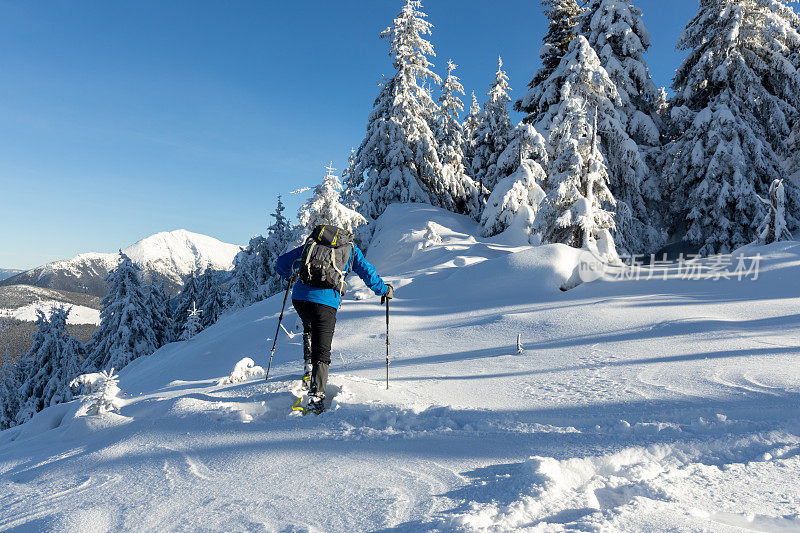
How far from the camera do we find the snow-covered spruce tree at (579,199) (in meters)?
12.9

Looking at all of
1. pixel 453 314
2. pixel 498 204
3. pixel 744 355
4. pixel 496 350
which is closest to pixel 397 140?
pixel 498 204

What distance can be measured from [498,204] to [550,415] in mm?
15618

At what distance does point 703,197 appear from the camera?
16.9m

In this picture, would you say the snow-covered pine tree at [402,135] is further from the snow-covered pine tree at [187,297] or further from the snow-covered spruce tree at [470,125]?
the snow-covered pine tree at [187,297]

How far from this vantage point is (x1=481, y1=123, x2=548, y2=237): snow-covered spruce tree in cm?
1817

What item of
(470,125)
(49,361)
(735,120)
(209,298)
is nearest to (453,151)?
(470,125)

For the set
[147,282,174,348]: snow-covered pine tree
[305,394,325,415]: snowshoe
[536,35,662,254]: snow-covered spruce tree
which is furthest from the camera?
[147,282,174,348]: snow-covered pine tree

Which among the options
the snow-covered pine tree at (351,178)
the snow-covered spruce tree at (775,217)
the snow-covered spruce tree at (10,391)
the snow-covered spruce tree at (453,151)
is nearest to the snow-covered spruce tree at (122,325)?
the snow-covered spruce tree at (10,391)

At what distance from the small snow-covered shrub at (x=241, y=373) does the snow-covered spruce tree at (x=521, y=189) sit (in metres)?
14.5

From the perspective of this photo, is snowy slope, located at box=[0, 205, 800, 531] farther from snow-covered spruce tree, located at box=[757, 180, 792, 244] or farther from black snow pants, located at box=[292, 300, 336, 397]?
snow-covered spruce tree, located at box=[757, 180, 792, 244]

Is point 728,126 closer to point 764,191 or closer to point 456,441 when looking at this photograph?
point 764,191

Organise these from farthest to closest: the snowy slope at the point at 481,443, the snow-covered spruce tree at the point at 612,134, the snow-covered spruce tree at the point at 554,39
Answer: the snow-covered spruce tree at the point at 554,39 < the snow-covered spruce tree at the point at 612,134 < the snowy slope at the point at 481,443

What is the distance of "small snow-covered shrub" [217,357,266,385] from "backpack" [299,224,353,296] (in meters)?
2.16

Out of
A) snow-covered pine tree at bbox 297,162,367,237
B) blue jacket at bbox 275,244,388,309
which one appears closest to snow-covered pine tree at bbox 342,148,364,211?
snow-covered pine tree at bbox 297,162,367,237
